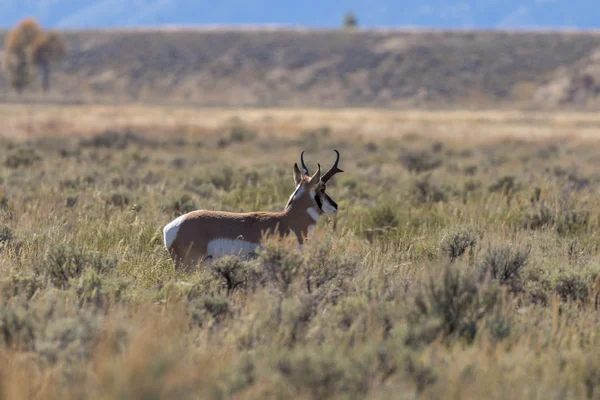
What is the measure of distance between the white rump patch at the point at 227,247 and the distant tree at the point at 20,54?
89.4 meters

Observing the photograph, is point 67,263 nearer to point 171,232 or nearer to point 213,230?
point 171,232

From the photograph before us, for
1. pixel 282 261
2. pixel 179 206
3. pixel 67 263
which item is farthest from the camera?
pixel 179 206

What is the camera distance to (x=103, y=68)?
111 meters

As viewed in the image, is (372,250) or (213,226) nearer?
(213,226)

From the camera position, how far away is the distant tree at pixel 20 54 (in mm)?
89562

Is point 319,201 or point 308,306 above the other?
point 319,201

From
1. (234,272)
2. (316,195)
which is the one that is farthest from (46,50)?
(234,272)

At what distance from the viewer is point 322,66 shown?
342 feet

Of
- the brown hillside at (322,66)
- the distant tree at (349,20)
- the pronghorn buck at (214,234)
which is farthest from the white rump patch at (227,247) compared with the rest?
the distant tree at (349,20)

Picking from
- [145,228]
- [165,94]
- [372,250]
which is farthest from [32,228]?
[165,94]

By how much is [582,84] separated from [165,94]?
5169 cm

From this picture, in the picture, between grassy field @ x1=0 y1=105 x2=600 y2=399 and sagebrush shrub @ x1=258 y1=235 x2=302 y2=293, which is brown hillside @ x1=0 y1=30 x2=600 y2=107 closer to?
grassy field @ x1=0 y1=105 x2=600 y2=399

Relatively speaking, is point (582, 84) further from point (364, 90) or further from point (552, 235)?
point (552, 235)

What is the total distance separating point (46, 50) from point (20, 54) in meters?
6.28
